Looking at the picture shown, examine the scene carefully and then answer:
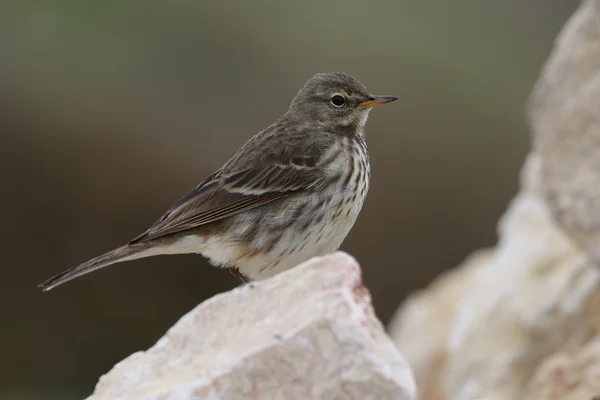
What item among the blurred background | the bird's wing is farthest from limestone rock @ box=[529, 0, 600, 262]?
the blurred background

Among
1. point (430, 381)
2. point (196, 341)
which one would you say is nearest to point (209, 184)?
point (196, 341)

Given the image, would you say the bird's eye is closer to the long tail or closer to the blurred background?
the long tail

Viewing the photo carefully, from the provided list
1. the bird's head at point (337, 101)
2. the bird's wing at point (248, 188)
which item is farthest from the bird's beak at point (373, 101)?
the bird's wing at point (248, 188)

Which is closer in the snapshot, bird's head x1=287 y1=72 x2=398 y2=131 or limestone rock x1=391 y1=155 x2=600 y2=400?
bird's head x1=287 y1=72 x2=398 y2=131

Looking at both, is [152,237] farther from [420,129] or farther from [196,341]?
[420,129]

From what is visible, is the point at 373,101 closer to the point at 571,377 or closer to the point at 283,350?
the point at 571,377

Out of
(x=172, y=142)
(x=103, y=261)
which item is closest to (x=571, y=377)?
(x=103, y=261)
